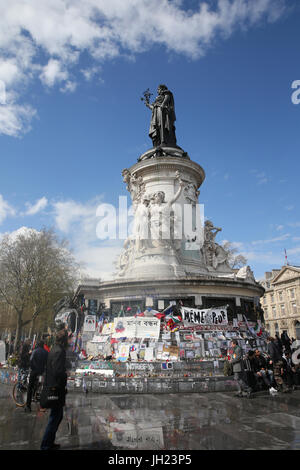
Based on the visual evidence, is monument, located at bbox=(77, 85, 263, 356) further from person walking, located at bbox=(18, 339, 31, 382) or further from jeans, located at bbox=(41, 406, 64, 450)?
jeans, located at bbox=(41, 406, 64, 450)

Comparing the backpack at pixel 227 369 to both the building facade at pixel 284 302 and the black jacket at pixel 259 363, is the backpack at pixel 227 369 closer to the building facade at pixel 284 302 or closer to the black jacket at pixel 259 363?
the black jacket at pixel 259 363

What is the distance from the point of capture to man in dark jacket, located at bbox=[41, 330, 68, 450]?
497cm

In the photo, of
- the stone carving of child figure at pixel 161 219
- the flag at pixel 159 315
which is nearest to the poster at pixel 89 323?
the flag at pixel 159 315

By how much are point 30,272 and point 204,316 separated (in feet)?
58.4

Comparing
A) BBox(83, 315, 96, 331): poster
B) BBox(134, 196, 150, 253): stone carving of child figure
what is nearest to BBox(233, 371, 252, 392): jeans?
BBox(83, 315, 96, 331): poster

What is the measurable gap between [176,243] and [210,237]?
3.53 m

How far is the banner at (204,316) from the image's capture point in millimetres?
13102

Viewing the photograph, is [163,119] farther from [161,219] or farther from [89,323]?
[89,323]

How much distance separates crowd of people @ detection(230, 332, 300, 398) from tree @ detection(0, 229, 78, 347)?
19.9m

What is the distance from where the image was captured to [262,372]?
10.0 metres

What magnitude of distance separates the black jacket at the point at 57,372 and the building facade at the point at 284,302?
57506 mm

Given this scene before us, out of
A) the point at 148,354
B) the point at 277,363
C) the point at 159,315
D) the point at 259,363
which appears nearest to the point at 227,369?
the point at 259,363
